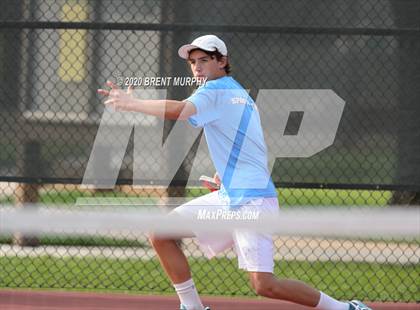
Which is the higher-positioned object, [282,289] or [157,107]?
[157,107]

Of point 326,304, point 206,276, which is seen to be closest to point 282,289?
point 326,304

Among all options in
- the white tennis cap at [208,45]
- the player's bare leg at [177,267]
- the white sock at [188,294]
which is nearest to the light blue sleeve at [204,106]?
the white tennis cap at [208,45]

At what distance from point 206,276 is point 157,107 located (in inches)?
108

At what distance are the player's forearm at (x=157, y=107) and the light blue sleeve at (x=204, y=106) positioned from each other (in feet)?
0.27

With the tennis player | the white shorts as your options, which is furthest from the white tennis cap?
the white shorts

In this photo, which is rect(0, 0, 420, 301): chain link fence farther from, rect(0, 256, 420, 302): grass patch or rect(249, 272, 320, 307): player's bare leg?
rect(249, 272, 320, 307): player's bare leg

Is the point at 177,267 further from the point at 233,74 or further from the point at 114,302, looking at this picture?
the point at 233,74

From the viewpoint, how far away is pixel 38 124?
263 inches

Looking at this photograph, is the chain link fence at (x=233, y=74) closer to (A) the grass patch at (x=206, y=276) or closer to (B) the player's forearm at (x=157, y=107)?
(A) the grass patch at (x=206, y=276)

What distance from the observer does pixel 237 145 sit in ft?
16.3

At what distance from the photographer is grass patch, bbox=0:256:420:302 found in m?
6.82

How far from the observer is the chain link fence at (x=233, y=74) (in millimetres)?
6523

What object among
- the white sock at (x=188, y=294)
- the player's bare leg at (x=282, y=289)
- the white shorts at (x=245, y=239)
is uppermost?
the white shorts at (x=245, y=239)

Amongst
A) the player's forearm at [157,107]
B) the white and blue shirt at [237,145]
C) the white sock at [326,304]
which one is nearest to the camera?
the player's forearm at [157,107]
